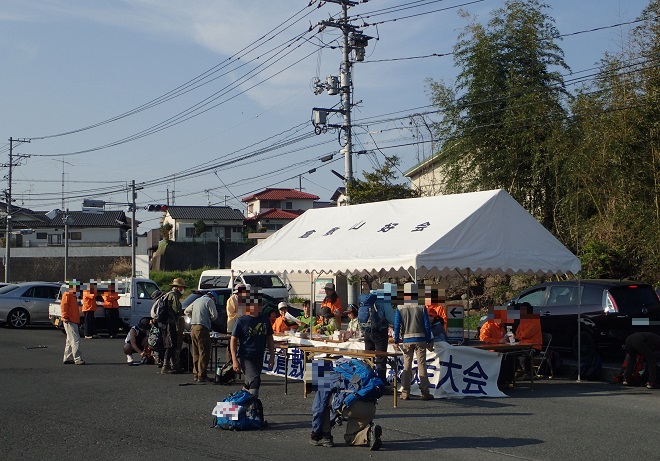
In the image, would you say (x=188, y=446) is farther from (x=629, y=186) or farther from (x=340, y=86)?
(x=340, y=86)

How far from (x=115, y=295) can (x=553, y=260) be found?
1359 cm

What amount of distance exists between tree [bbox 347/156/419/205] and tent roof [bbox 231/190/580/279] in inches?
478

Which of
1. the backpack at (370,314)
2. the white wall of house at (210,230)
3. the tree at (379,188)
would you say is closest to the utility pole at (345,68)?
the tree at (379,188)

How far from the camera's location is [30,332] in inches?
936

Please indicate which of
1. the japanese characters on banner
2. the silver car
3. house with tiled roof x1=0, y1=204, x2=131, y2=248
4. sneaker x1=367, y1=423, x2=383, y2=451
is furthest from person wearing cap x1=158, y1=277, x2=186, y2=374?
house with tiled roof x1=0, y1=204, x2=131, y2=248

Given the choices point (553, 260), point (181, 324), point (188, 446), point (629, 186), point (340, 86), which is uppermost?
point (340, 86)

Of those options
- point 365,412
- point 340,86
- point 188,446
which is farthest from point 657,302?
point 340,86

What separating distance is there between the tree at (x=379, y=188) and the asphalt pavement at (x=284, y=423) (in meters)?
14.2

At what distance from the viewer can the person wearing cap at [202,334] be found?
13031mm

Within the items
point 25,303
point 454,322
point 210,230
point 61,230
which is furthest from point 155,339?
point 61,230

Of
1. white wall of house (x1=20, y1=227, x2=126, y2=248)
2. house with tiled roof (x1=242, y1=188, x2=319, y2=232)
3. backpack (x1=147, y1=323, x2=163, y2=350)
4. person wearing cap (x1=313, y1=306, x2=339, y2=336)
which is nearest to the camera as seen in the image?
backpack (x1=147, y1=323, x2=163, y2=350)

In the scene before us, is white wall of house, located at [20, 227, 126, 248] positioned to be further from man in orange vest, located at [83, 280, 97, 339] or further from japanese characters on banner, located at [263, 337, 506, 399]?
japanese characters on banner, located at [263, 337, 506, 399]

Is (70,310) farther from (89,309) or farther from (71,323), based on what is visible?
(89,309)

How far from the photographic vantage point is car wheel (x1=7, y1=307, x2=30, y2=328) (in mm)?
24866
